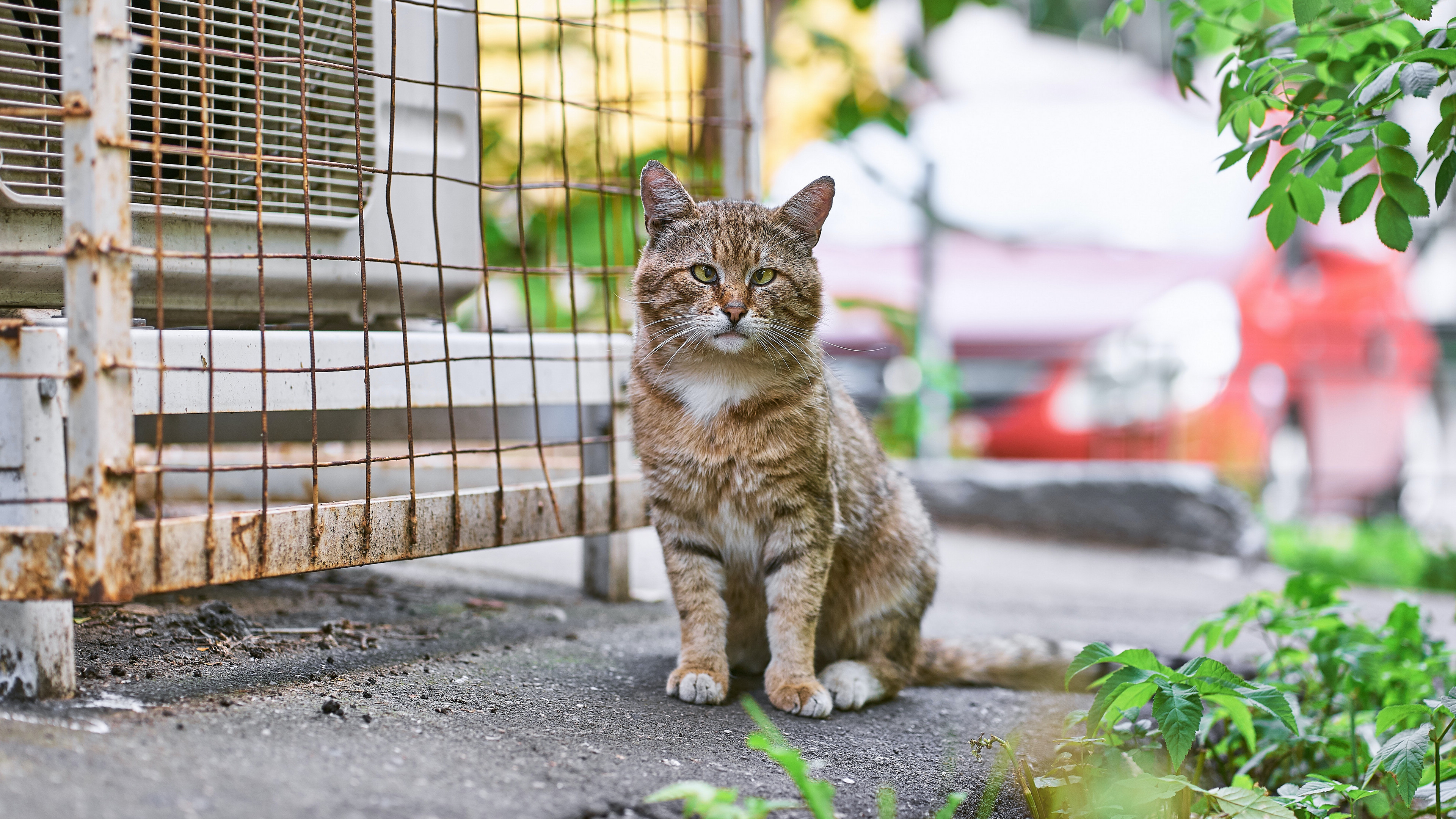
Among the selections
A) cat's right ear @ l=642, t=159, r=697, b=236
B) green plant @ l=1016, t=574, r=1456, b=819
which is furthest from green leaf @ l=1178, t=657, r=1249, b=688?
cat's right ear @ l=642, t=159, r=697, b=236

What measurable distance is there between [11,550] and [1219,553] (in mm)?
5173

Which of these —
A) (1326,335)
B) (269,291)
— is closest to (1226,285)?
(1326,335)

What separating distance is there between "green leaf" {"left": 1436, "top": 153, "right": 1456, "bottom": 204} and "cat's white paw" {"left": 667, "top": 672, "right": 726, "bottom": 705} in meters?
1.61

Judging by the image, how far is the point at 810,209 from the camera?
2.58 meters

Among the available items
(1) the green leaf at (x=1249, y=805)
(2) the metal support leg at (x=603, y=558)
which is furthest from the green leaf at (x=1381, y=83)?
(2) the metal support leg at (x=603, y=558)

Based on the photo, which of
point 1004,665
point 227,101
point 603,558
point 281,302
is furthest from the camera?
point 603,558

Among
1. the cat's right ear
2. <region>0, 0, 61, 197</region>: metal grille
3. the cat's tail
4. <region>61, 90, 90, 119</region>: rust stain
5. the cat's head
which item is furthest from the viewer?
the cat's tail

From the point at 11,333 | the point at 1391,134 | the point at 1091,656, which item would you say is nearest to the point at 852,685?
the point at 1091,656

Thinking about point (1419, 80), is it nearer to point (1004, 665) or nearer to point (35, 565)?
point (1004, 665)

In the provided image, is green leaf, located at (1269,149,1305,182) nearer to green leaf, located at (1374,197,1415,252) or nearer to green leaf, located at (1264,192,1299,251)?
green leaf, located at (1264,192,1299,251)

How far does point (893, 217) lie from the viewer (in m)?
7.55

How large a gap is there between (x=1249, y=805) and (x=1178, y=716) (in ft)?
0.63

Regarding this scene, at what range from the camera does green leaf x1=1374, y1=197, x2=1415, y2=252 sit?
6.73 ft

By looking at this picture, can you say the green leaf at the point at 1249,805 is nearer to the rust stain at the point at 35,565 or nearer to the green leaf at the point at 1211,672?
the green leaf at the point at 1211,672
